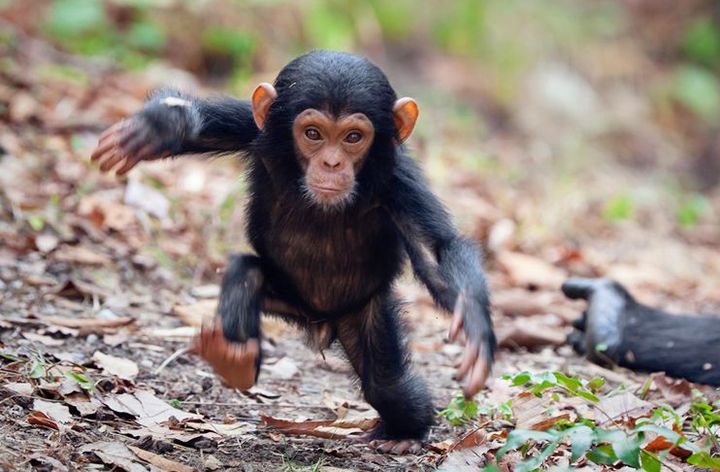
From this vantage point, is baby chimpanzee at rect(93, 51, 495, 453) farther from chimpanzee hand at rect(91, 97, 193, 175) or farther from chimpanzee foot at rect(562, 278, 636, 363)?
chimpanzee foot at rect(562, 278, 636, 363)

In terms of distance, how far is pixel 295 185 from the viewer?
15.7 ft

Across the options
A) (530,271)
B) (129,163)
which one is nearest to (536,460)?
(129,163)

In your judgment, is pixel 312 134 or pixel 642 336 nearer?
Answer: pixel 312 134

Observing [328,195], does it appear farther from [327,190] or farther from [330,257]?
[330,257]

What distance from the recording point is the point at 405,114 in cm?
475

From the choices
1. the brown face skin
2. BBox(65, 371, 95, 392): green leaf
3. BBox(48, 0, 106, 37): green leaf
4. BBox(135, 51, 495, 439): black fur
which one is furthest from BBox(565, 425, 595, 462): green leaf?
BBox(48, 0, 106, 37): green leaf

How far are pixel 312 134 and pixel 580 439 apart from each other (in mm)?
2031

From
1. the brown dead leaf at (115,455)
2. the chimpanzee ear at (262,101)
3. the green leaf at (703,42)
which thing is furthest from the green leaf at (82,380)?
the green leaf at (703,42)

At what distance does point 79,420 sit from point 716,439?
268cm

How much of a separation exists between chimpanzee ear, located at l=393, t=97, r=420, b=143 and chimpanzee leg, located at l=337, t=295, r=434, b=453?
2.76ft

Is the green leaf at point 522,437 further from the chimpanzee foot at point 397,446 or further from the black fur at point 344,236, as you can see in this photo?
the chimpanzee foot at point 397,446

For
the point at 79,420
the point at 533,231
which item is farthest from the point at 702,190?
the point at 79,420

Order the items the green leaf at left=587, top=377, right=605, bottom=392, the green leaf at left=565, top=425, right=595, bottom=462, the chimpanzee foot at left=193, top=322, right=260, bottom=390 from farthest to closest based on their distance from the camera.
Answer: the green leaf at left=587, top=377, right=605, bottom=392
the chimpanzee foot at left=193, top=322, right=260, bottom=390
the green leaf at left=565, top=425, right=595, bottom=462

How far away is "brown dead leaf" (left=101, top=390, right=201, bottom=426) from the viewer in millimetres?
4363
